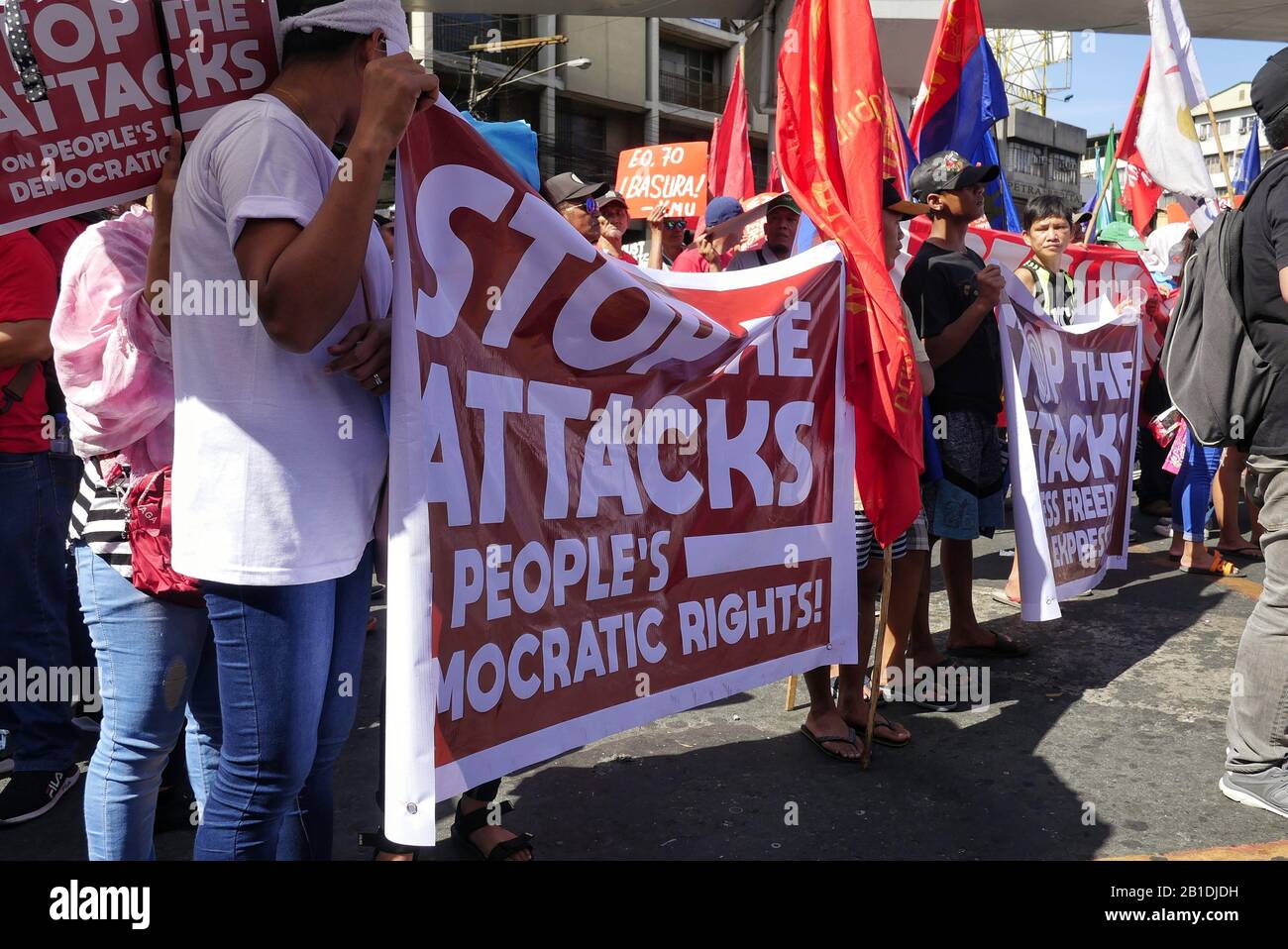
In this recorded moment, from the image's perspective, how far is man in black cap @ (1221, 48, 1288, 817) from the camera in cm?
309

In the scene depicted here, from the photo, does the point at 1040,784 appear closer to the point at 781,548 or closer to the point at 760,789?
the point at 760,789

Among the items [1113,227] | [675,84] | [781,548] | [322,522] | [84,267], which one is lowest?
[781,548]

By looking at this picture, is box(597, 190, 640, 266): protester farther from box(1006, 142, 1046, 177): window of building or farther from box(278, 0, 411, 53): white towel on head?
box(1006, 142, 1046, 177): window of building

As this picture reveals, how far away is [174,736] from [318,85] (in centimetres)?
134

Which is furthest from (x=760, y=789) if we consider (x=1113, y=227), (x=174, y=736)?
(x=1113, y=227)

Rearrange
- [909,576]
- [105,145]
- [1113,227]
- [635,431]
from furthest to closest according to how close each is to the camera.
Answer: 1. [1113,227]
2. [909,576]
3. [635,431]
4. [105,145]

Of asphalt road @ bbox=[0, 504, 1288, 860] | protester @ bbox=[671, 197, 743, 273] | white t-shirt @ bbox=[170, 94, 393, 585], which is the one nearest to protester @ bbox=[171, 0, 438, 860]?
white t-shirt @ bbox=[170, 94, 393, 585]

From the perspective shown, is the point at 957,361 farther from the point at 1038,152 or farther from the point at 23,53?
the point at 1038,152

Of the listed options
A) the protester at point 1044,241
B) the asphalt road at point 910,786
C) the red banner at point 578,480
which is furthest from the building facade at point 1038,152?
the red banner at point 578,480

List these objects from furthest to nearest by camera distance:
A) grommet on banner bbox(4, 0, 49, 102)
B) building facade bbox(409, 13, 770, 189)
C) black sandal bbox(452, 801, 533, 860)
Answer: building facade bbox(409, 13, 770, 189) < black sandal bbox(452, 801, 533, 860) < grommet on banner bbox(4, 0, 49, 102)

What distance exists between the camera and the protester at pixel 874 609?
357 cm

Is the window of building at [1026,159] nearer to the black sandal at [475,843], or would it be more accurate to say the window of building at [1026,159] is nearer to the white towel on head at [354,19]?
the black sandal at [475,843]

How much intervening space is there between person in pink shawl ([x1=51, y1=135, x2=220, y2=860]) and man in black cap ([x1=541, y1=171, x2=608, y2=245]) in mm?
2973

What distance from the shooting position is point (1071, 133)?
158 ft
